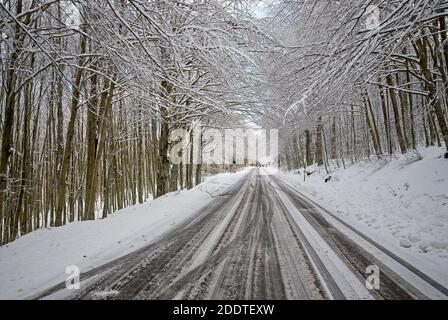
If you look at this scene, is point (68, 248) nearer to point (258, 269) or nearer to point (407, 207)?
point (258, 269)

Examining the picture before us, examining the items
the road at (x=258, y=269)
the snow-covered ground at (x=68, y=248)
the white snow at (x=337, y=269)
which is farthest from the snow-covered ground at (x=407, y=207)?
the snow-covered ground at (x=68, y=248)

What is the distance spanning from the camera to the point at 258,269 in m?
3.55

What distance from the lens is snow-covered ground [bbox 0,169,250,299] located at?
3.27m

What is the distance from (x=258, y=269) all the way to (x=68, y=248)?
3.46m

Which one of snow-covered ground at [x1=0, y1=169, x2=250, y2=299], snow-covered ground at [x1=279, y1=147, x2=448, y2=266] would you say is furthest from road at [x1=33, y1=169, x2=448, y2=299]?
snow-covered ground at [x1=279, y1=147, x2=448, y2=266]

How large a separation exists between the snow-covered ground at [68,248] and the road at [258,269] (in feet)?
1.12

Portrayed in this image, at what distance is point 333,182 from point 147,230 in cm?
1256

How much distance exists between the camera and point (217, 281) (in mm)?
3178

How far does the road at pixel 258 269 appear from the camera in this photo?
289cm

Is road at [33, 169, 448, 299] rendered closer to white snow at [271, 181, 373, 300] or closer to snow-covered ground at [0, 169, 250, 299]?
white snow at [271, 181, 373, 300]

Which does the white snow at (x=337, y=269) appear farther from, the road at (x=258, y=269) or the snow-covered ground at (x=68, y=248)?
the snow-covered ground at (x=68, y=248)

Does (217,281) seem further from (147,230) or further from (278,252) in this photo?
(147,230)
